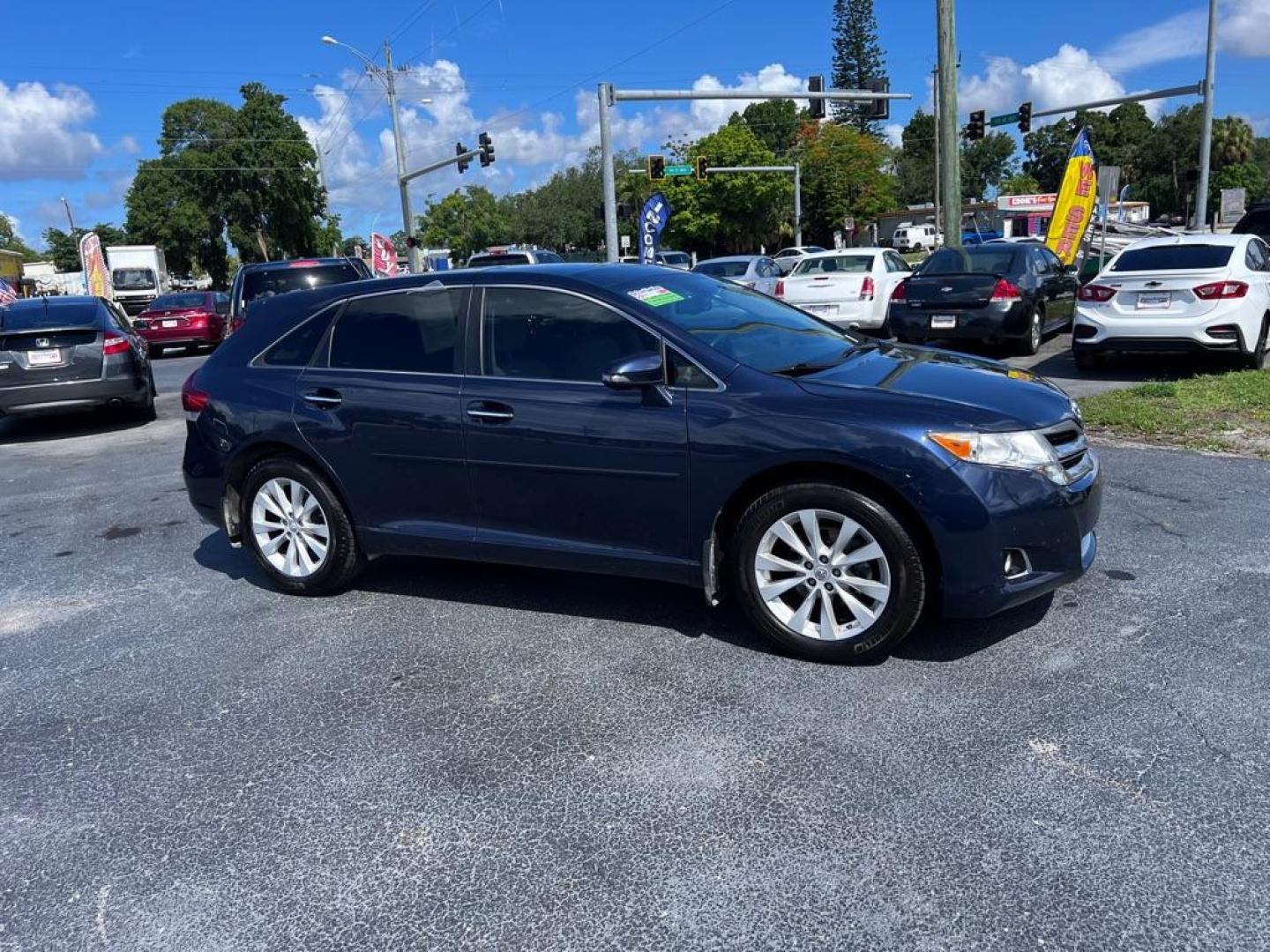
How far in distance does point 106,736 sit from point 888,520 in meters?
3.16

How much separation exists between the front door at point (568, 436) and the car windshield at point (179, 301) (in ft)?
67.0

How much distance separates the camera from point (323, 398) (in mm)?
5004

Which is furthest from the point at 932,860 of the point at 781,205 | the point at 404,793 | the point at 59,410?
the point at 781,205

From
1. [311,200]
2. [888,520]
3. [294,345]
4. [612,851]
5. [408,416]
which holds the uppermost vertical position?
[311,200]

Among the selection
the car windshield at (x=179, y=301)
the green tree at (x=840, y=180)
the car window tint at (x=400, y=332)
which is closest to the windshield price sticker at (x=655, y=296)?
the car window tint at (x=400, y=332)

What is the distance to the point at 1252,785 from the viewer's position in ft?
10.1

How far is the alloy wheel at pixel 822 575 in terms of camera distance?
13.0 feet

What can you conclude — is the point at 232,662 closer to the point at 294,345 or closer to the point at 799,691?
the point at 294,345

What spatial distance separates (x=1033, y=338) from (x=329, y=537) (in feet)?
35.8

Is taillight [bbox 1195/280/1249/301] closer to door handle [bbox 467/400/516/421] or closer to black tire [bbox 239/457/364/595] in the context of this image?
door handle [bbox 467/400/516/421]

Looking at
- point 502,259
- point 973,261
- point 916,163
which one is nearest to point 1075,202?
point 973,261

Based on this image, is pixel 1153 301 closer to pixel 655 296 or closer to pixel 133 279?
pixel 655 296

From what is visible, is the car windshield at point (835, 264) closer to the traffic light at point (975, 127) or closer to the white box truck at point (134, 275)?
the traffic light at point (975, 127)

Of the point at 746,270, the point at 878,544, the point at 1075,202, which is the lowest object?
the point at 878,544
